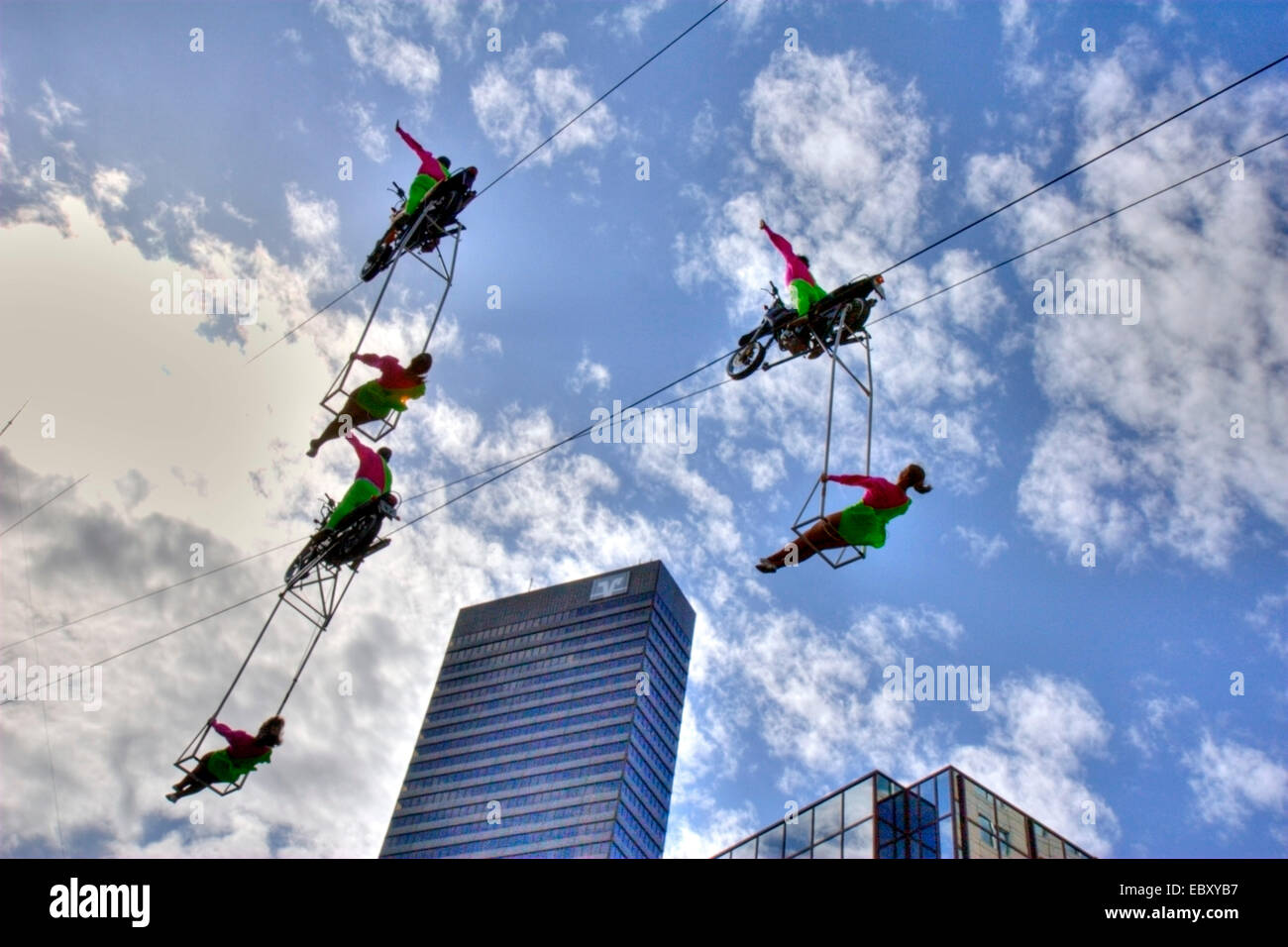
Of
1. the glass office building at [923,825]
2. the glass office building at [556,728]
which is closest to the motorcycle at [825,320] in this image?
the glass office building at [923,825]

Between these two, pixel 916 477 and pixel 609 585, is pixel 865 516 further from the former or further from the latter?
pixel 609 585

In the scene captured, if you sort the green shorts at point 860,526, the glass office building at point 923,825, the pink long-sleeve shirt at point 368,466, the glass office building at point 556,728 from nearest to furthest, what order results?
the green shorts at point 860,526, the pink long-sleeve shirt at point 368,466, the glass office building at point 923,825, the glass office building at point 556,728

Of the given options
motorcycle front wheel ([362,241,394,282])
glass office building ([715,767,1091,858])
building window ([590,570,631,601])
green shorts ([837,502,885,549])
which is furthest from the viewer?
building window ([590,570,631,601])

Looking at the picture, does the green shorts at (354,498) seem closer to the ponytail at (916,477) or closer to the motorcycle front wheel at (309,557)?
the motorcycle front wheel at (309,557)

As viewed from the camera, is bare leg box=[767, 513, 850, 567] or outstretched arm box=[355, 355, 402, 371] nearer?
bare leg box=[767, 513, 850, 567]

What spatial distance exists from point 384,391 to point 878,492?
6.39 m

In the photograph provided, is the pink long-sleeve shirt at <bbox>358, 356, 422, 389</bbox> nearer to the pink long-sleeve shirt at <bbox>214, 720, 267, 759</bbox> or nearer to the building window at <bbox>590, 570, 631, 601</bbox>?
the pink long-sleeve shirt at <bbox>214, 720, 267, 759</bbox>

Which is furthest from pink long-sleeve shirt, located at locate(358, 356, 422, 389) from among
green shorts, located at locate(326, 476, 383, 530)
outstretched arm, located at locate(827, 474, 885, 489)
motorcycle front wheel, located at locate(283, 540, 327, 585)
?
outstretched arm, located at locate(827, 474, 885, 489)

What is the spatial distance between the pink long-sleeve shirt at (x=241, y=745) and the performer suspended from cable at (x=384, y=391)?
4.02 metres

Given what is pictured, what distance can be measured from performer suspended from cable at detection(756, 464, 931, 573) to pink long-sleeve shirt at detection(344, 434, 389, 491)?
5.83 meters

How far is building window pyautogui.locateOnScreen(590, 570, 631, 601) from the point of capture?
143 metres

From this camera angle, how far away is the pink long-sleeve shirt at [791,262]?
39.4ft

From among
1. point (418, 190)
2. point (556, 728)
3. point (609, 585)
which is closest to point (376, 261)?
point (418, 190)
